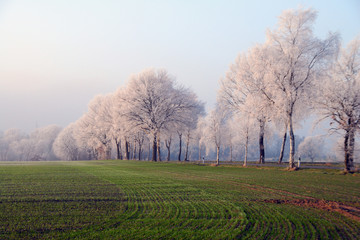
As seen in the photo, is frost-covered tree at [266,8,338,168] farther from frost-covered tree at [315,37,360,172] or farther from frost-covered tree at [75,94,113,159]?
frost-covered tree at [75,94,113,159]

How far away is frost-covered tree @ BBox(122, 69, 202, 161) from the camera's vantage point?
143 feet

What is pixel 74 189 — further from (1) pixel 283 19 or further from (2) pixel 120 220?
(1) pixel 283 19

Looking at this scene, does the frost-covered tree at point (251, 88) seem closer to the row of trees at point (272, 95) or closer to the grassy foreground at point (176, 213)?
the row of trees at point (272, 95)

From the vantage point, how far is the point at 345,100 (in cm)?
2331

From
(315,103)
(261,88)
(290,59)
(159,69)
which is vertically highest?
(159,69)

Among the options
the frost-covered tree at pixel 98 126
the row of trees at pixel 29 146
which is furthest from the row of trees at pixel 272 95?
the row of trees at pixel 29 146

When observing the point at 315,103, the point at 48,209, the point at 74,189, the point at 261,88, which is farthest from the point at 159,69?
the point at 48,209

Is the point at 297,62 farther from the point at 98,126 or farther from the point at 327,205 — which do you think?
the point at 98,126

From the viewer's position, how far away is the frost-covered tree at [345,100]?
23.2 metres

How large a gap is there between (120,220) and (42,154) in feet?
338

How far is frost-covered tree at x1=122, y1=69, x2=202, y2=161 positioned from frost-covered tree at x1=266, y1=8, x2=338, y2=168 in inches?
702

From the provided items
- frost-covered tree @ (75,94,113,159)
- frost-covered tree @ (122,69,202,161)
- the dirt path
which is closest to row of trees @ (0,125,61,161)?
frost-covered tree @ (75,94,113,159)

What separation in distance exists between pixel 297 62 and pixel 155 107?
70.9 feet

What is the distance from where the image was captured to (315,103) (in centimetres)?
2527
